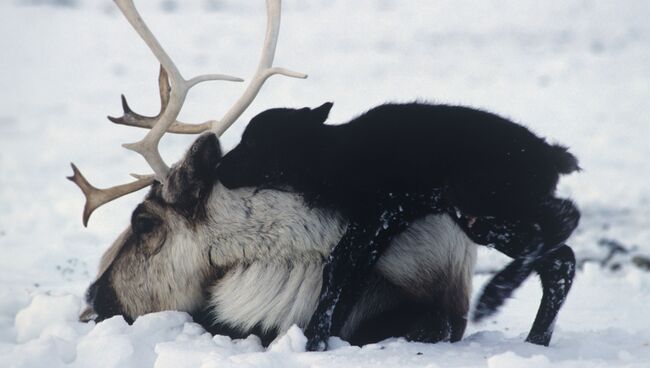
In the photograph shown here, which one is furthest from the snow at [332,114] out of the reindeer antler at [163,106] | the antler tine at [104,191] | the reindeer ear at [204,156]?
the reindeer ear at [204,156]

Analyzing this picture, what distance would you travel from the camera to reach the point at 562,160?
3.62 m

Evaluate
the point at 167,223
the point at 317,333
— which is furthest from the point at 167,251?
the point at 317,333

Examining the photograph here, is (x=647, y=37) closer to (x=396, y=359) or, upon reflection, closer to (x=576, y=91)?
(x=576, y=91)

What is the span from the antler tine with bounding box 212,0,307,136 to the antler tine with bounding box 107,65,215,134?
8.5 inches

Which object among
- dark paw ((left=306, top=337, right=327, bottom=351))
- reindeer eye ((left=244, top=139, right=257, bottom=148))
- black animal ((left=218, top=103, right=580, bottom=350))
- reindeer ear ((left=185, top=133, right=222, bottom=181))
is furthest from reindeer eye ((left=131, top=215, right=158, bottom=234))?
dark paw ((left=306, top=337, right=327, bottom=351))

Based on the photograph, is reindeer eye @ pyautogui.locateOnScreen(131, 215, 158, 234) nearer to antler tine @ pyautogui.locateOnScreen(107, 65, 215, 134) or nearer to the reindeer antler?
the reindeer antler

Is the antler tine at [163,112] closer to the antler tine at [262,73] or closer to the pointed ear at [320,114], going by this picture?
the antler tine at [262,73]

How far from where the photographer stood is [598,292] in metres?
5.56

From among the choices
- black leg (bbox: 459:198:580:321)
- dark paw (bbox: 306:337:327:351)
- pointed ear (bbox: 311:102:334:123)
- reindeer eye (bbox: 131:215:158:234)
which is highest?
pointed ear (bbox: 311:102:334:123)

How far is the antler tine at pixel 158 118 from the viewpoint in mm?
4285

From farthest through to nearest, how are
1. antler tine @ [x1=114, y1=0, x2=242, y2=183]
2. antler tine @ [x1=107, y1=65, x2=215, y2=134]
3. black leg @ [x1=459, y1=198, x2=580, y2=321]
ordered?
1. antler tine @ [x1=107, y1=65, x2=215, y2=134]
2. antler tine @ [x1=114, y1=0, x2=242, y2=183]
3. black leg @ [x1=459, y1=198, x2=580, y2=321]

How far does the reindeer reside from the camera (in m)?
3.78

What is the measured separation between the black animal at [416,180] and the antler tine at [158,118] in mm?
645

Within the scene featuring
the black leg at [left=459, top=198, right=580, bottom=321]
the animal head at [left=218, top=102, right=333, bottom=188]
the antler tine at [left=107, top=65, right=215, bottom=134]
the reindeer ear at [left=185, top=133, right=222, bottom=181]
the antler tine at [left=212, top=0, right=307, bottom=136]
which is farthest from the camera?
the antler tine at [left=107, top=65, right=215, bottom=134]
